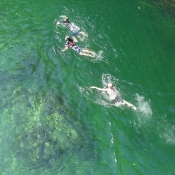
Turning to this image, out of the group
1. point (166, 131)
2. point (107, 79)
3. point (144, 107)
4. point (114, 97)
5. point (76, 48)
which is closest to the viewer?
point (166, 131)

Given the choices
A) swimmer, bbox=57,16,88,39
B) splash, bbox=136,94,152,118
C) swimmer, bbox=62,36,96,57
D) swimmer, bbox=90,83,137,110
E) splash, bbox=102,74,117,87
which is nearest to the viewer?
swimmer, bbox=90,83,137,110

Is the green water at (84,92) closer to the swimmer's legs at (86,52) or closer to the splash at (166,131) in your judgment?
the splash at (166,131)

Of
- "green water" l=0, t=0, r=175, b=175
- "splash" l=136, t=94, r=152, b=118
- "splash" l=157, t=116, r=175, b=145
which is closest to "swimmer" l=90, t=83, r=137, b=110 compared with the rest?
"green water" l=0, t=0, r=175, b=175

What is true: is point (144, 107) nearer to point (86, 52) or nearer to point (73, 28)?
point (86, 52)

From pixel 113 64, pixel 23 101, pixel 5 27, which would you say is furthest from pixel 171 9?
pixel 23 101

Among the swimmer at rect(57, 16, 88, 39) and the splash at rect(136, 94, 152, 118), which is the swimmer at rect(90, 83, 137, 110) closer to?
the splash at rect(136, 94, 152, 118)

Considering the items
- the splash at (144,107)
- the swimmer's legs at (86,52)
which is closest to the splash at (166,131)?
the splash at (144,107)

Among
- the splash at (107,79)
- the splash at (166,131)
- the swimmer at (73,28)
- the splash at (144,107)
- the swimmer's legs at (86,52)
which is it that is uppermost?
the swimmer at (73,28)

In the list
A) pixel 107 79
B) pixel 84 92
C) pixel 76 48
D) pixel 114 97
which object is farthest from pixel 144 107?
pixel 76 48
